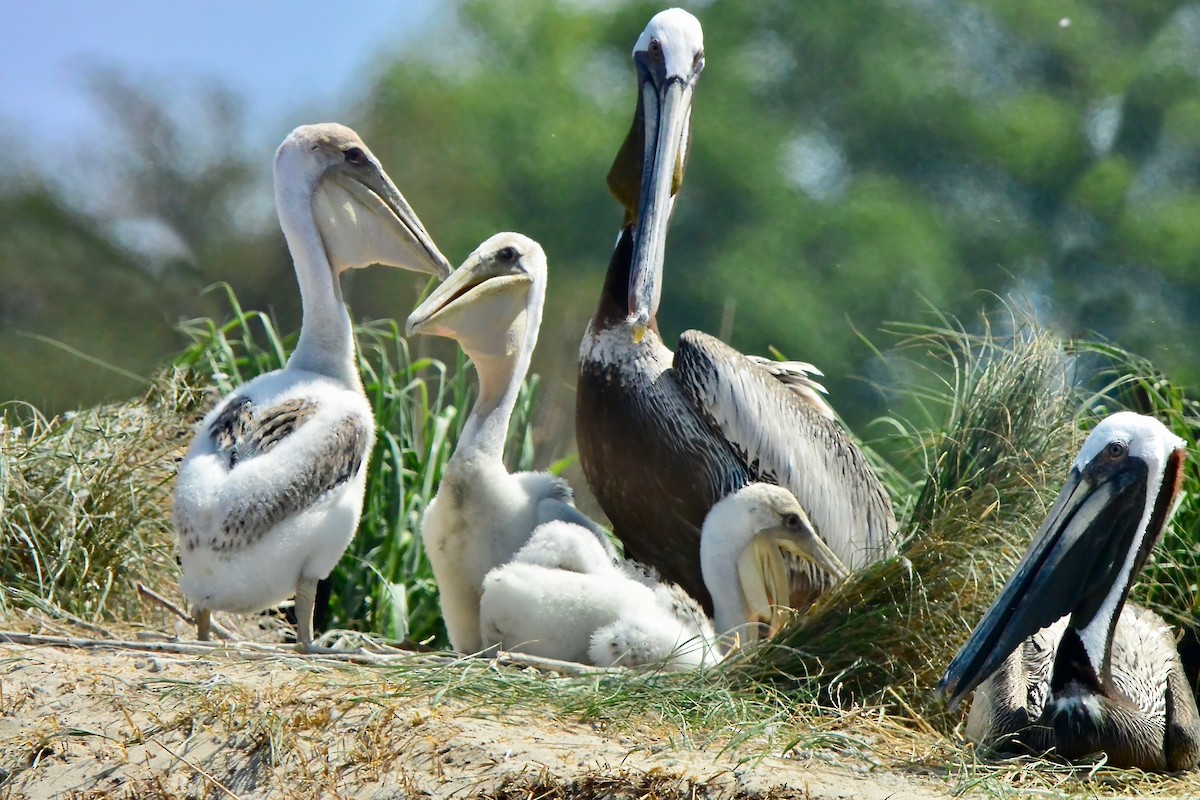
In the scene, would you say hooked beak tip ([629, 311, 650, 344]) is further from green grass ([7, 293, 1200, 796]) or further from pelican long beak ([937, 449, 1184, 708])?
pelican long beak ([937, 449, 1184, 708])

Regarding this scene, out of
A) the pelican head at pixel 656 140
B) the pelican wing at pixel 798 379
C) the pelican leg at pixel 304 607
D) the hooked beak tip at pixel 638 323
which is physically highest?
the pelican head at pixel 656 140

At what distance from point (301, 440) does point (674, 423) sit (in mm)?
1459

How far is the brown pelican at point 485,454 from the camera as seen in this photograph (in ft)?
15.0

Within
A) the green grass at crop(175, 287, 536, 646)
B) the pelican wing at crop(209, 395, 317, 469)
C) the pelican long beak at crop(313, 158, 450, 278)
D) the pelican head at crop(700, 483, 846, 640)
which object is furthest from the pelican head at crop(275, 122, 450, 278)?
the green grass at crop(175, 287, 536, 646)

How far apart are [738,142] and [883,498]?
8935 millimetres

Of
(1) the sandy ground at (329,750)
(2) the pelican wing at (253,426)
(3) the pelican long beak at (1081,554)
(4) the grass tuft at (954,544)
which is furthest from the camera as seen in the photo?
(4) the grass tuft at (954,544)

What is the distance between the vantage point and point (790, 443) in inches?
205

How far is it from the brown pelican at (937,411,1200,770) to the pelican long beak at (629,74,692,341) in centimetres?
163

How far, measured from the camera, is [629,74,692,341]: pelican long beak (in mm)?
5117

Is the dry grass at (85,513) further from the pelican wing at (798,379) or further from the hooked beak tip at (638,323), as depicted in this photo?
the pelican wing at (798,379)

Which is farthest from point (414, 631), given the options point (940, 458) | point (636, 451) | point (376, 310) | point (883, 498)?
point (376, 310)

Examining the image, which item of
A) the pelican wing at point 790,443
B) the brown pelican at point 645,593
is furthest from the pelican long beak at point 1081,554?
the pelican wing at point 790,443

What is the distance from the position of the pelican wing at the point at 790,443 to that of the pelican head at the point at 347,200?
1.00 meters

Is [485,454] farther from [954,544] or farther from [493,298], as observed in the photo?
[954,544]
